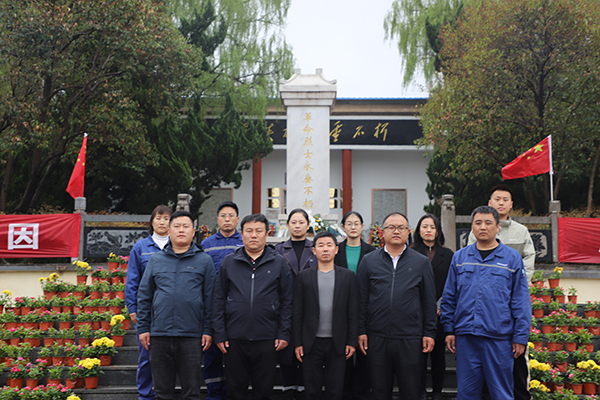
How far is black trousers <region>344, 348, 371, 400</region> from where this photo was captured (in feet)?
9.99

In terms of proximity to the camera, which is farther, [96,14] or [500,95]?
[500,95]

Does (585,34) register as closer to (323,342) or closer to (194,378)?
(323,342)

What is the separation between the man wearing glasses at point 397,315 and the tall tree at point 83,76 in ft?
22.2

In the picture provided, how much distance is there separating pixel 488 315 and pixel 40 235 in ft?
21.2

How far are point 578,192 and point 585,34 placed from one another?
3907 millimetres

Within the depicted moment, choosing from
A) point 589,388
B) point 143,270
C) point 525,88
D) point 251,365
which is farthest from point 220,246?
point 525,88

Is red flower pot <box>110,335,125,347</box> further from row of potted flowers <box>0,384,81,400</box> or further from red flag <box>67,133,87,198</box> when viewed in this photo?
red flag <box>67,133,87,198</box>

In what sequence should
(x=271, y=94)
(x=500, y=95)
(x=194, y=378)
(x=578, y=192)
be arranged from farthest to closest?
(x=271, y=94) → (x=578, y=192) → (x=500, y=95) → (x=194, y=378)

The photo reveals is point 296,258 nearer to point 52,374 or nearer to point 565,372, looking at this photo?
point 52,374

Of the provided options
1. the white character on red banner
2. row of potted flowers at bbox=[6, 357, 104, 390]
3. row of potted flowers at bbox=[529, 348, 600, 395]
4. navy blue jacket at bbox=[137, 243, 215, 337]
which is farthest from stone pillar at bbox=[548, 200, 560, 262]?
the white character on red banner

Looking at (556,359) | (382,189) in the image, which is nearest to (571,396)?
(556,359)

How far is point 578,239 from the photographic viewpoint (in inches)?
266

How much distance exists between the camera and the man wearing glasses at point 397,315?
8.98 feet

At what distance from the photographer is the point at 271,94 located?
11.7m
